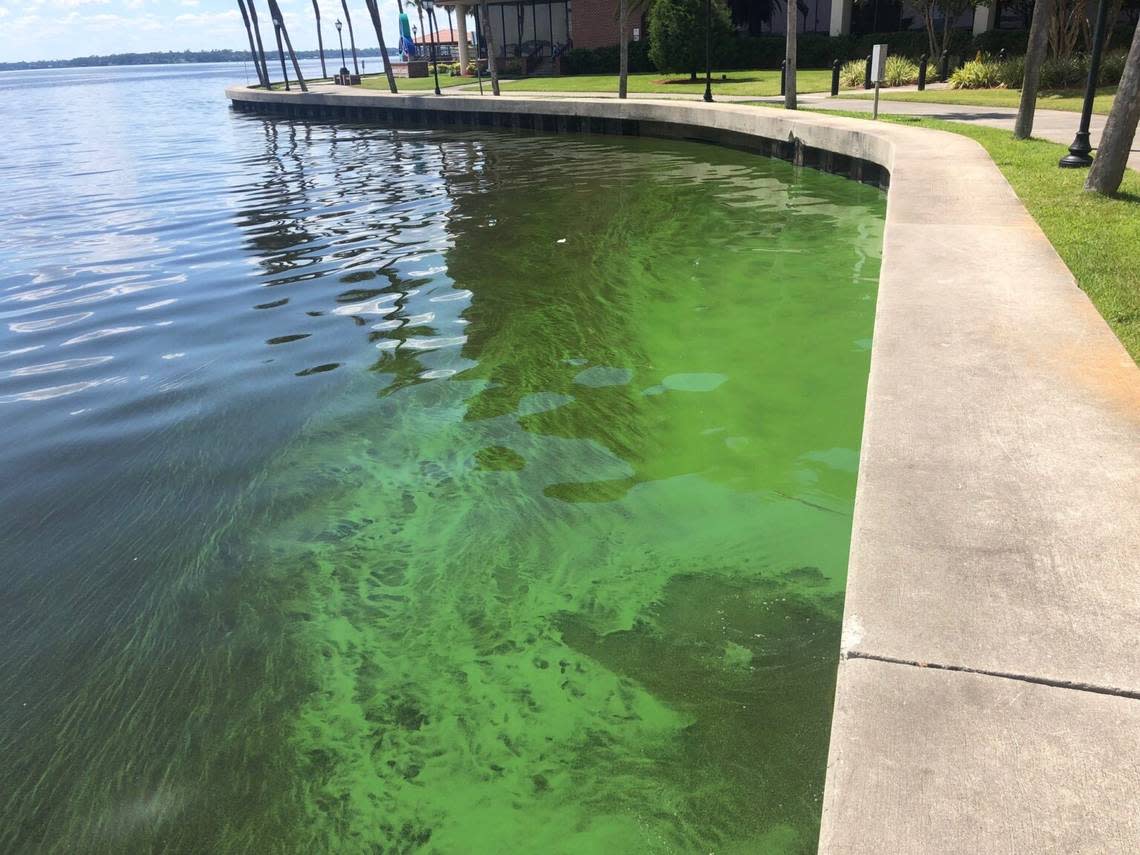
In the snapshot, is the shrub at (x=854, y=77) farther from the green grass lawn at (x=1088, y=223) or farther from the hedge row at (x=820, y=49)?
the green grass lawn at (x=1088, y=223)

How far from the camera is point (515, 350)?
7812 mm

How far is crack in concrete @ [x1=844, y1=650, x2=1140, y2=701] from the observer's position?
91.4 inches

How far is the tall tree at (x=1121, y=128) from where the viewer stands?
8.81 m

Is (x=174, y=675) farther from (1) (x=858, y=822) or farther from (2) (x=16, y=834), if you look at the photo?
(1) (x=858, y=822)

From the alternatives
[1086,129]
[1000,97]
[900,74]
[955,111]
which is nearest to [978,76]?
[1000,97]

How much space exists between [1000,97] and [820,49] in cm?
1486

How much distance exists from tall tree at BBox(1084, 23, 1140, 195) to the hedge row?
21.6 metres

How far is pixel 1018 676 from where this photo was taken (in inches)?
94.4

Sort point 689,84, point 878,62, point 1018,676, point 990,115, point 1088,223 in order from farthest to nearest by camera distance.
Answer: point 689,84 < point 990,115 < point 878,62 < point 1088,223 < point 1018,676

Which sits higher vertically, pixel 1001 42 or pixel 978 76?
pixel 1001 42

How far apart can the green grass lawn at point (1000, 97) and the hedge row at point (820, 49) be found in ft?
15.3

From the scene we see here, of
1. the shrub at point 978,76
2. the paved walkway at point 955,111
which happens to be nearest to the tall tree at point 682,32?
the paved walkway at point 955,111

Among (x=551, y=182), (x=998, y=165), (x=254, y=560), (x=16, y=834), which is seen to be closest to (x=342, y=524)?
(x=254, y=560)

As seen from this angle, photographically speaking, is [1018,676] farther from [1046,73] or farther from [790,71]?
[1046,73]
